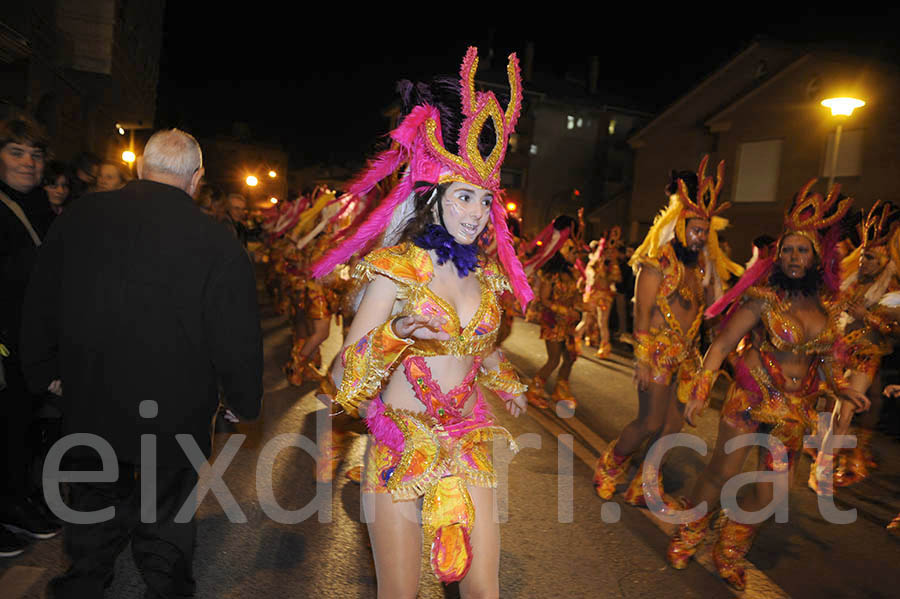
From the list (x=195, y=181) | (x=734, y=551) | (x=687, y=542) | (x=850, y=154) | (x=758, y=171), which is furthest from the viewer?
(x=758, y=171)

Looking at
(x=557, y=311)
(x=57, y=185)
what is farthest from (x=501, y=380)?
(x=557, y=311)

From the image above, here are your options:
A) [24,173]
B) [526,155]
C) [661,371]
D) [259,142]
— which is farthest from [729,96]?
[259,142]

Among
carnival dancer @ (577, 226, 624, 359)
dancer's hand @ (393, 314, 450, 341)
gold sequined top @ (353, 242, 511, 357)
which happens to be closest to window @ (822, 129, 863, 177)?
carnival dancer @ (577, 226, 624, 359)

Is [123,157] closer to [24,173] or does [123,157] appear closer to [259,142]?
[24,173]

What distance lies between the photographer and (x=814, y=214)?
4.00 m

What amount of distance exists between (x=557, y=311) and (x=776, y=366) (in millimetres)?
4301

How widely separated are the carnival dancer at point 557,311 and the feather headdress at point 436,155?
210 inches

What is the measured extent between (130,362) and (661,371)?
362cm

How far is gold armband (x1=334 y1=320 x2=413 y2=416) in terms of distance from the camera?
2350 mm

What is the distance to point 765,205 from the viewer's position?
811 inches

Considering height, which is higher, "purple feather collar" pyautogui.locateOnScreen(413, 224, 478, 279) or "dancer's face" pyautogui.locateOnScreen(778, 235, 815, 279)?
"dancer's face" pyautogui.locateOnScreen(778, 235, 815, 279)

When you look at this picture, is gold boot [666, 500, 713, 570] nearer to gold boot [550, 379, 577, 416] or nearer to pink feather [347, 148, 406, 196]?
pink feather [347, 148, 406, 196]

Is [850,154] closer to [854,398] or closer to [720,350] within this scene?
[854,398]

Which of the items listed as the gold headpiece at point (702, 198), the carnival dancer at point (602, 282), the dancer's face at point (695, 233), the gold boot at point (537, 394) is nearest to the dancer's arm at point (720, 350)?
the dancer's face at point (695, 233)
